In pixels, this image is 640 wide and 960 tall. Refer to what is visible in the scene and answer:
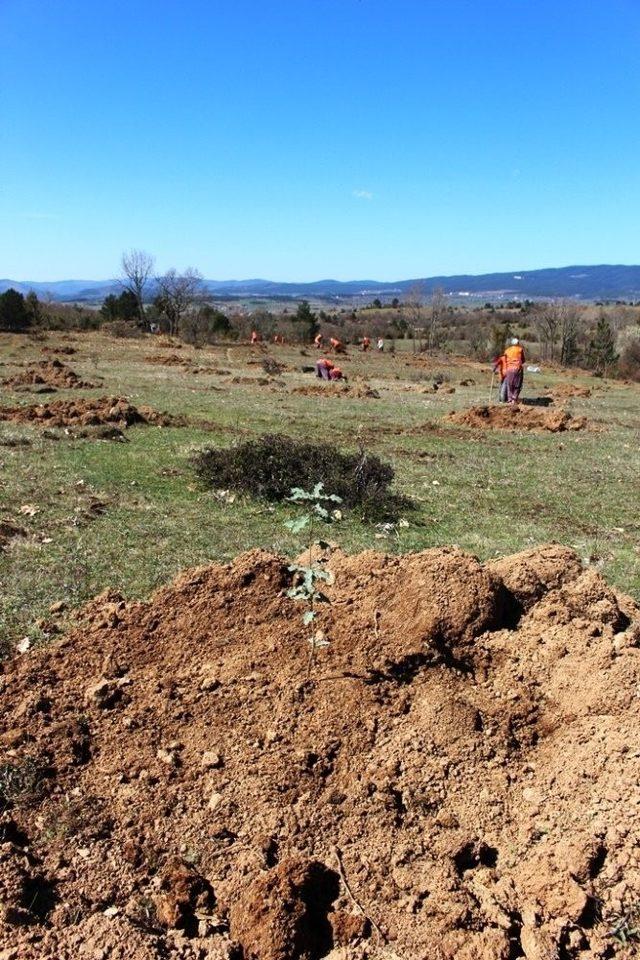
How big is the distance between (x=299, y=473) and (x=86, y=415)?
5.44 m

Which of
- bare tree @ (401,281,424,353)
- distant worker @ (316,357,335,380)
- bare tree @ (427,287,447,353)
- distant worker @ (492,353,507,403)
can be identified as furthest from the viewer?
bare tree @ (401,281,424,353)

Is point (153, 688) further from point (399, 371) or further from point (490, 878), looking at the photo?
point (399, 371)

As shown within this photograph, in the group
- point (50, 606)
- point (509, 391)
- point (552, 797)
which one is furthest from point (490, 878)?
point (509, 391)

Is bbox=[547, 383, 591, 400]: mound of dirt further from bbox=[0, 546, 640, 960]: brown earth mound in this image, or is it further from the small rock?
the small rock

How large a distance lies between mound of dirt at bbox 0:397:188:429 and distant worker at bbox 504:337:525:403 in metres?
9.20

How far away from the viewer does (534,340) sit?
52.2 metres

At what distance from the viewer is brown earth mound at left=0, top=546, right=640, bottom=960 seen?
231 centimetres

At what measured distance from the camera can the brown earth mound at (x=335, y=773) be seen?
7.58 feet

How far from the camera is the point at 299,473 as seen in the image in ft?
27.4

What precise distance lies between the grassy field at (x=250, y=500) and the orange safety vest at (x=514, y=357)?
6.62 feet

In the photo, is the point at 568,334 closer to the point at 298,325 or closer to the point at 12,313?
the point at 298,325

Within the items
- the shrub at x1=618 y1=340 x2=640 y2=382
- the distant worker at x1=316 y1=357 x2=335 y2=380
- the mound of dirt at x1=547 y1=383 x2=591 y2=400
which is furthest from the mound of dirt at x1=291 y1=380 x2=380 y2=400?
the shrub at x1=618 y1=340 x2=640 y2=382

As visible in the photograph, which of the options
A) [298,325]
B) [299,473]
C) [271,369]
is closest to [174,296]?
[298,325]

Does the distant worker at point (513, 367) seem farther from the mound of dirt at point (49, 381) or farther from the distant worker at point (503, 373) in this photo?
the mound of dirt at point (49, 381)
